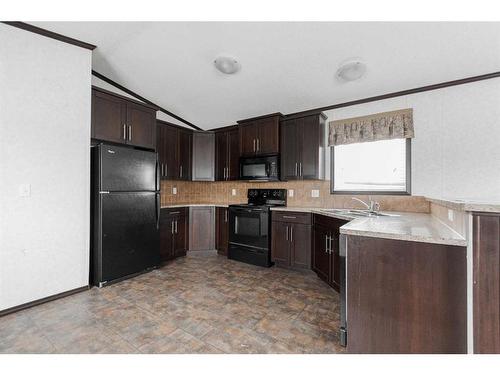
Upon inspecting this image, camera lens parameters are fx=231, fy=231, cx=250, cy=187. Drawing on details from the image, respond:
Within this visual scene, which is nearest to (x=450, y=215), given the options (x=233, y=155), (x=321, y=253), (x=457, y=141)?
(x=321, y=253)

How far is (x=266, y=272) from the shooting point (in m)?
3.27

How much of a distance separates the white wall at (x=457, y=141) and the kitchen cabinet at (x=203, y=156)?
3.01m

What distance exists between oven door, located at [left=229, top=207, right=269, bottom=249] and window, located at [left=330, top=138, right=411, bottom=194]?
1.17 metres

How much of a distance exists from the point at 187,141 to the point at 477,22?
3.92m

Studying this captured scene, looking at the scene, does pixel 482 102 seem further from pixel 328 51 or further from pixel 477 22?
pixel 328 51

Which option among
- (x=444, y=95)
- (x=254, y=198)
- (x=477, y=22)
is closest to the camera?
(x=477, y=22)

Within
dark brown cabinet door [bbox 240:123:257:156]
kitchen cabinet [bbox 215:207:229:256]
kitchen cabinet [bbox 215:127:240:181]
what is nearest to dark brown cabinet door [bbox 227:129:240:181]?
kitchen cabinet [bbox 215:127:240:181]

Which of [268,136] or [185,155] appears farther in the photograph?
[185,155]

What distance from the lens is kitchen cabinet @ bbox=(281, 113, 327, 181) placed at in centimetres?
341

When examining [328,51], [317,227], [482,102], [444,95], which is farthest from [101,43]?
[482,102]

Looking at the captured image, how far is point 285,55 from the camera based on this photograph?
2.62m

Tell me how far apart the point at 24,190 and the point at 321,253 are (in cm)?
321

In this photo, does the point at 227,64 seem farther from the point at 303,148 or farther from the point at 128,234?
the point at 128,234

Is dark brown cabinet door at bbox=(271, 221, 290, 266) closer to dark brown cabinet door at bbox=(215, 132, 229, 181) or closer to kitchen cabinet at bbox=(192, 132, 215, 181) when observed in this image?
dark brown cabinet door at bbox=(215, 132, 229, 181)
